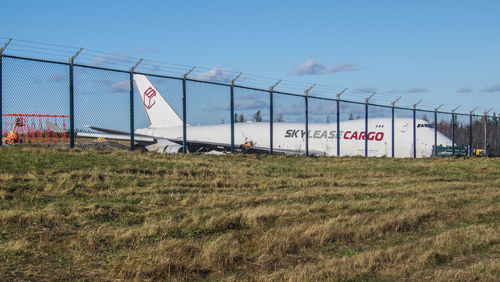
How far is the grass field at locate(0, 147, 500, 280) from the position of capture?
529cm

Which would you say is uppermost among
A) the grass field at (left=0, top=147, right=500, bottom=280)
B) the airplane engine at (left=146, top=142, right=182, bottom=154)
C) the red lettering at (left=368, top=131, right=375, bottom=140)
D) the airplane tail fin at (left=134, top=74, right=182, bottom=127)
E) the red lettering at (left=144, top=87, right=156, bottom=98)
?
the red lettering at (left=144, top=87, right=156, bottom=98)

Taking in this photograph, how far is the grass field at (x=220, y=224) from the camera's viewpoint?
5.29 metres

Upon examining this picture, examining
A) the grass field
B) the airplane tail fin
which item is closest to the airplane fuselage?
the airplane tail fin

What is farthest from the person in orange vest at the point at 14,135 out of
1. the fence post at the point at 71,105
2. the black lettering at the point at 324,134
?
the black lettering at the point at 324,134

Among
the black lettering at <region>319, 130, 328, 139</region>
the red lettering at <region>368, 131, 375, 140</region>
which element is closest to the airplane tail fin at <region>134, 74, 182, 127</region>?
the black lettering at <region>319, 130, 328, 139</region>

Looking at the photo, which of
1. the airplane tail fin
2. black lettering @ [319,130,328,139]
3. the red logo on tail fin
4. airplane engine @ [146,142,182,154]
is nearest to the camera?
airplane engine @ [146,142,182,154]

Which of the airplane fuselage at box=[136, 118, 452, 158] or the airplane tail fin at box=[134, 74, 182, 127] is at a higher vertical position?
the airplane tail fin at box=[134, 74, 182, 127]

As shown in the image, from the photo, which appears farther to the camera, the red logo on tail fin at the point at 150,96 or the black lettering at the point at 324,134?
the red logo on tail fin at the point at 150,96

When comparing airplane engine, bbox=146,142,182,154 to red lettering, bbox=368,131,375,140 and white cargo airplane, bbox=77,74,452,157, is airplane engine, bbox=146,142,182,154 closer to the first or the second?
white cargo airplane, bbox=77,74,452,157

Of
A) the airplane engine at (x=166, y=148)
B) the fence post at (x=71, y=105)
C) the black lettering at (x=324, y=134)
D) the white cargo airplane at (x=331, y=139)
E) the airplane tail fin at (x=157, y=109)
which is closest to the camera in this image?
the fence post at (x=71, y=105)

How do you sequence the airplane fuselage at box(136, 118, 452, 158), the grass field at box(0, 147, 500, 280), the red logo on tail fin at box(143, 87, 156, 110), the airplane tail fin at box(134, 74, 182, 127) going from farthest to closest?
1. the airplane tail fin at box(134, 74, 182, 127)
2. the red logo on tail fin at box(143, 87, 156, 110)
3. the airplane fuselage at box(136, 118, 452, 158)
4. the grass field at box(0, 147, 500, 280)

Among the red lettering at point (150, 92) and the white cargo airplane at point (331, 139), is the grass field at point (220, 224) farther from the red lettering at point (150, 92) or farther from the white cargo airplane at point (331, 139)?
the red lettering at point (150, 92)

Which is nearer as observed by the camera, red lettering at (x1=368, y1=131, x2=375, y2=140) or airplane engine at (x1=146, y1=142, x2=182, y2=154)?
airplane engine at (x1=146, y1=142, x2=182, y2=154)

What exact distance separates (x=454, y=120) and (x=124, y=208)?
97.7 feet
